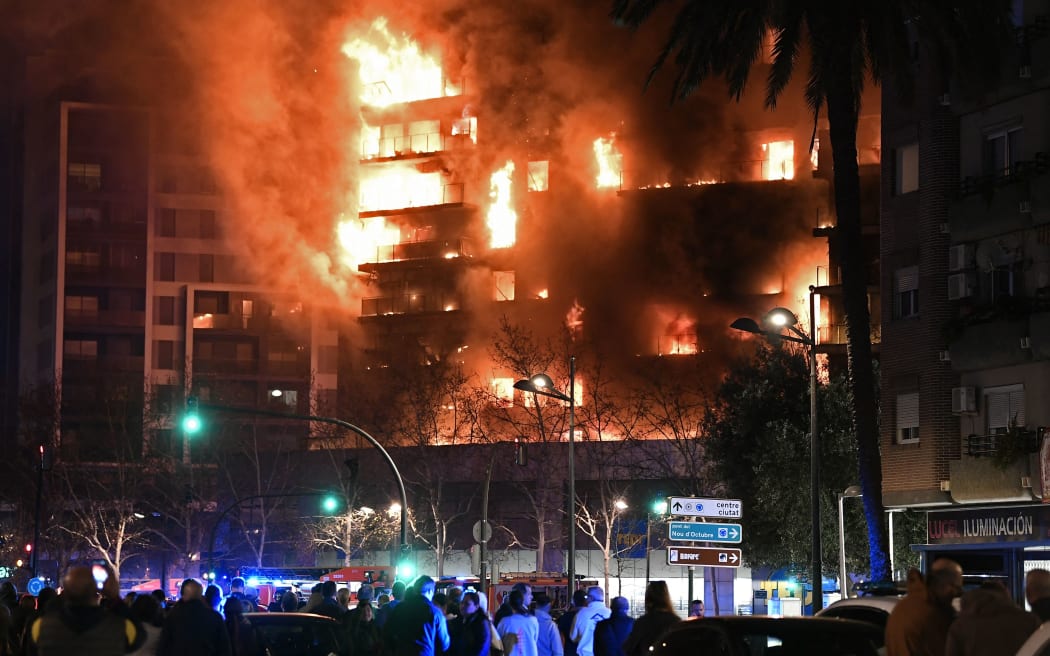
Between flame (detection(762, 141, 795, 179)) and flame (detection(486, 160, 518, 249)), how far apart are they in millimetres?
15787

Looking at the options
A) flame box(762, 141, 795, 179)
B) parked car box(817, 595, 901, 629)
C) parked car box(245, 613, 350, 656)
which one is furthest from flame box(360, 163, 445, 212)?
parked car box(817, 595, 901, 629)

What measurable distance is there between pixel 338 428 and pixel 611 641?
6076 centimetres

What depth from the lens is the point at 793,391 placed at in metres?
50.0

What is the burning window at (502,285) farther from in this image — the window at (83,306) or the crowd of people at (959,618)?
the crowd of people at (959,618)

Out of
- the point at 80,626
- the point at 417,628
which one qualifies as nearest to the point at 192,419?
the point at 417,628

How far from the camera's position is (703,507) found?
24.6 m

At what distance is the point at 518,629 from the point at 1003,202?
19825mm

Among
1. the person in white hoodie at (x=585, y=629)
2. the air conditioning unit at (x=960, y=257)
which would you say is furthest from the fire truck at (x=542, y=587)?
the person in white hoodie at (x=585, y=629)

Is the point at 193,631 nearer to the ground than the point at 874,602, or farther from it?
nearer to the ground

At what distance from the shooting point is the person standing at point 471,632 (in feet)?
58.6

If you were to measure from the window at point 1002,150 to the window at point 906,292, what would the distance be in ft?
→ 10.6

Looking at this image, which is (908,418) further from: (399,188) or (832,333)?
(399,188)

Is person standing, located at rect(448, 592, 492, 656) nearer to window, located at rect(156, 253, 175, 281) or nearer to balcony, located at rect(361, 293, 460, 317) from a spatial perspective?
balcony, located at rect(361, 293, 460, 317)

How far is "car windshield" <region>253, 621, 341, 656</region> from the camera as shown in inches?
729
